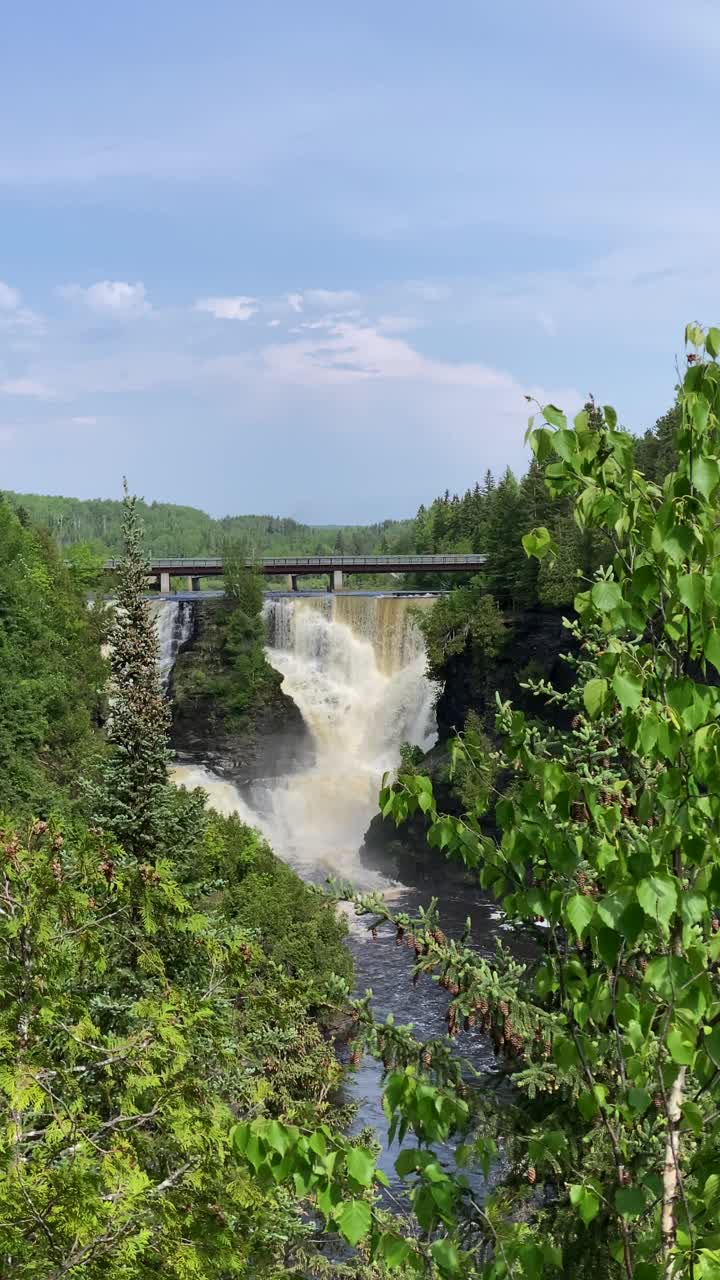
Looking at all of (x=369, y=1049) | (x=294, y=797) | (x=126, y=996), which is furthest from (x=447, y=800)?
(x=369, y=1049)

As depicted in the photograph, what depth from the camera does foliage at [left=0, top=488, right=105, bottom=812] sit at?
140 feet

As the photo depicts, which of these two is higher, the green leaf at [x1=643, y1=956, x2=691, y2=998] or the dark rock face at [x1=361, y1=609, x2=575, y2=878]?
the green leaf at [x1=643, y1=956, x2=691, y2=998]

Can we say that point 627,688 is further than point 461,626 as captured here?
No

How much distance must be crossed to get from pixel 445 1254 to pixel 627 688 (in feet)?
7.33

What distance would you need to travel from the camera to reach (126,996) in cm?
1784

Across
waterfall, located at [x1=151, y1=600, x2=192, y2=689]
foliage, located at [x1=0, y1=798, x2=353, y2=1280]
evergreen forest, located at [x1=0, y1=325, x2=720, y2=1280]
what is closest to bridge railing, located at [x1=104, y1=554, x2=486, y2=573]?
waterfall, located at [x1=151, y1=600, x2=192, y2=689]

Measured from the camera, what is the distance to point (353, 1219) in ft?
13.7

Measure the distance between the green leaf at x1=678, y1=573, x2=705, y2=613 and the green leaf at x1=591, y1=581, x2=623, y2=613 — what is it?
33cm

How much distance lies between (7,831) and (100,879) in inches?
59.2

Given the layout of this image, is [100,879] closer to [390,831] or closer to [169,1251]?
[169,1251]

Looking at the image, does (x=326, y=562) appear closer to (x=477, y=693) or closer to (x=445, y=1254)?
(x=477, y=693)

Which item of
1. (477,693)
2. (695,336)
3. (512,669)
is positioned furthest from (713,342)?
(477,693)

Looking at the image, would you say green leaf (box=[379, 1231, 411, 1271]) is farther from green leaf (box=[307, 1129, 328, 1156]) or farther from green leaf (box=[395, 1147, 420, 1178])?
green leaf (box=[307, 1129, 328, 1156])

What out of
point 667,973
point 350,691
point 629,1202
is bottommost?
point 350,691
